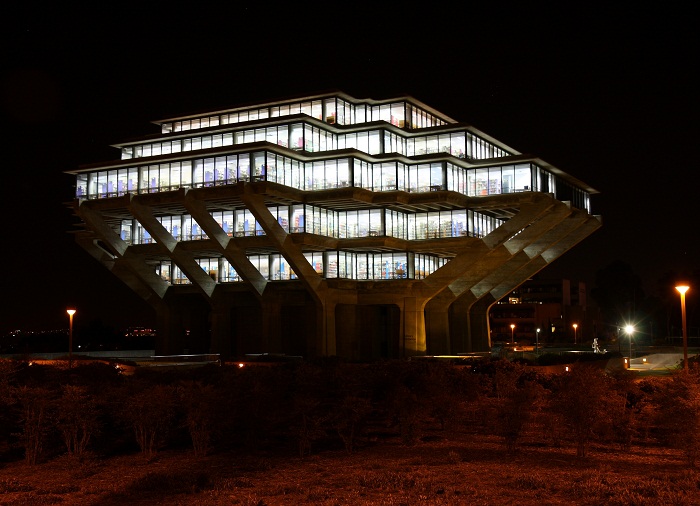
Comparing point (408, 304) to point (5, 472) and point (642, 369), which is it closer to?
point (642, 369)

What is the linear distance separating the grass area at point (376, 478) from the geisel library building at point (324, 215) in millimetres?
36455

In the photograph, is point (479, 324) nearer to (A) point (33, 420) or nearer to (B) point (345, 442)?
(B) point (345, 442)

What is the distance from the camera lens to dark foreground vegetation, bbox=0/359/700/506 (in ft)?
50.7

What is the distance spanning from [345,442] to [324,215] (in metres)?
40.7

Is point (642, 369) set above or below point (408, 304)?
below

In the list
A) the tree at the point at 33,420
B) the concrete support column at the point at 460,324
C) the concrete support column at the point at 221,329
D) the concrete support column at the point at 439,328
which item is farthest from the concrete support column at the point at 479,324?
the tree at the point at 33,420

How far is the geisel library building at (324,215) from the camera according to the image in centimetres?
5816

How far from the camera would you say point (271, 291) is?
63.5m

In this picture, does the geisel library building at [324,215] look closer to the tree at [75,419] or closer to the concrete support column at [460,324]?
the concrete support column at [460,324]

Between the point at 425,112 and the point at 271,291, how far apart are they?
1872 centimetres

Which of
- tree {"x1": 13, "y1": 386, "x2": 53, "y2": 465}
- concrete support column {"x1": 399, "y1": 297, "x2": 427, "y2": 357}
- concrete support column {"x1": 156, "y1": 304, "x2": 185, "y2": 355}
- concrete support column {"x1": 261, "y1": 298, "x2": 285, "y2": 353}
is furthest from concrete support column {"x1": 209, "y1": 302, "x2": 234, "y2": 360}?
tree {"x1": 13, "y1": 386, "x2": 53, "y2": 465}

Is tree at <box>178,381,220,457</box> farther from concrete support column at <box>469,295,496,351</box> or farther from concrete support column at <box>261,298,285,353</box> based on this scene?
concrete support column at <box>469,295,496,351</box>

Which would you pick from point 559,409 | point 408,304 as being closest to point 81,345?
point 408,304

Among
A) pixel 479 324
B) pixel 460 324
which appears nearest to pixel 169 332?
pixel 460 324
